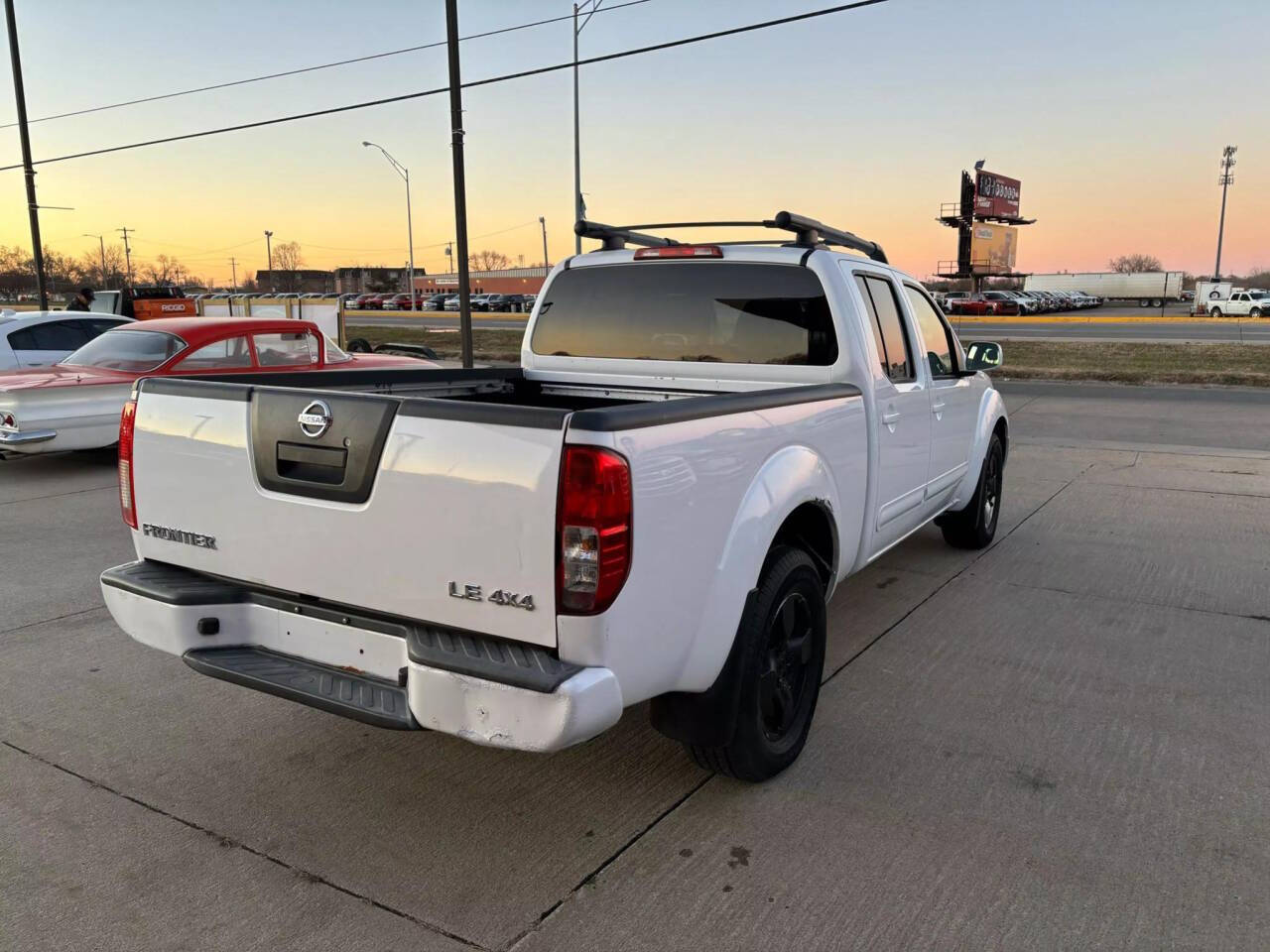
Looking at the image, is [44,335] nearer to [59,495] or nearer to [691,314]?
[59,495]

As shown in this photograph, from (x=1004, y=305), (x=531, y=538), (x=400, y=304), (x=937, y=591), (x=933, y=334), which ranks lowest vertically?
(x=937, y=591)

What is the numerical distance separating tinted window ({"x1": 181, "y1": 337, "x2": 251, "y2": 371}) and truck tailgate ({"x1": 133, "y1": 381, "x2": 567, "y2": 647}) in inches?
262

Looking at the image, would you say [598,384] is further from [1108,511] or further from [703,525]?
[1108,511]

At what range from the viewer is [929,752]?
11.6 feet

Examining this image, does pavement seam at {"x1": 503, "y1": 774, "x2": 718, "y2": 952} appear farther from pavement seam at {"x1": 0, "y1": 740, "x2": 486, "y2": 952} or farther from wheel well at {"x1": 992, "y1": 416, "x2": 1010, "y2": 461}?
wheel well at {"x1": 992, "y1": 416, "x2": 1010, "y2": 461}

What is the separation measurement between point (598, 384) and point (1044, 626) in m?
2.77

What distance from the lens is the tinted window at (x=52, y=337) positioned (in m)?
11.3

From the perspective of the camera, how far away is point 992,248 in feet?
253

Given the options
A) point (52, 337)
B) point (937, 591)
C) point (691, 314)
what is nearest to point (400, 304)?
point (52, 337)

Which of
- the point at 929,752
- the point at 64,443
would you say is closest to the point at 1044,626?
the point at 929,752

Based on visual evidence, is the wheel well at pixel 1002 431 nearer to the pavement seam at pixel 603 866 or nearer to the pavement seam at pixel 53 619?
the pavement seam at pixel 603 866

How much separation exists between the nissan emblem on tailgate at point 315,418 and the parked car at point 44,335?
10097 millimetres

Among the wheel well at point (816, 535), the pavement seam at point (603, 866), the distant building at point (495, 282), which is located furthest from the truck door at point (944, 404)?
the distant building at point (495, 282)

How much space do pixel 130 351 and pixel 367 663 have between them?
8.22 metres
